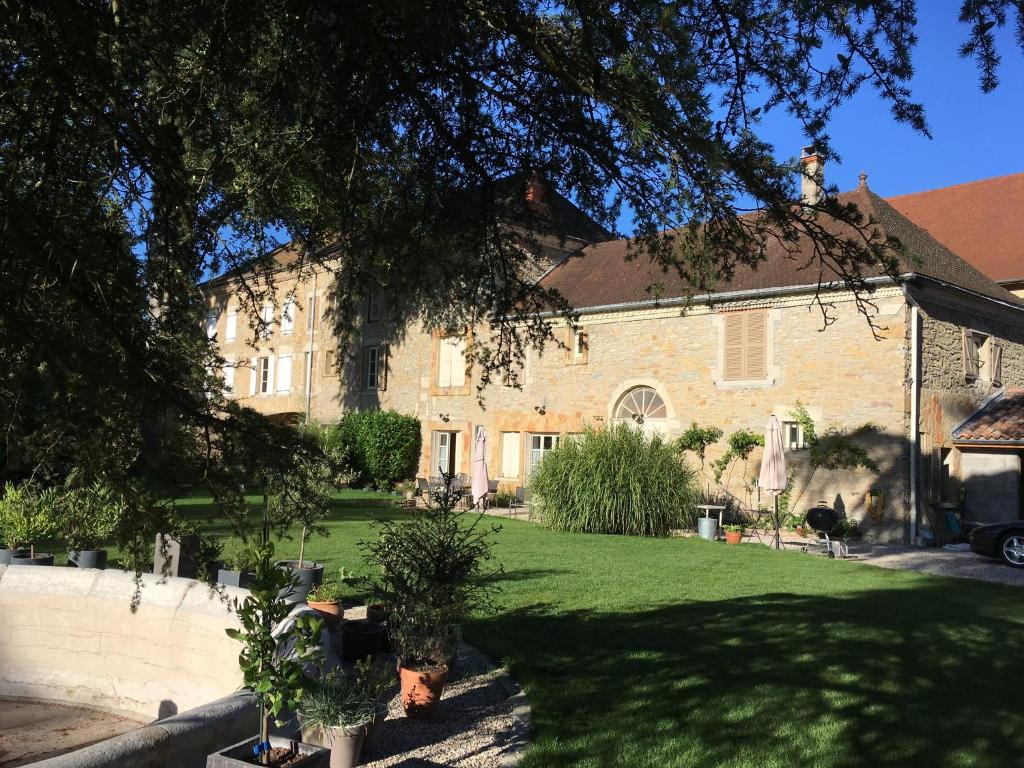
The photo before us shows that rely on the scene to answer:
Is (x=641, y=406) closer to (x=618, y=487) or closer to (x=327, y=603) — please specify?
(x=618, y=487)

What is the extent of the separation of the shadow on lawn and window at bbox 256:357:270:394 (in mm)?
23076

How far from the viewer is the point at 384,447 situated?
22984 mm

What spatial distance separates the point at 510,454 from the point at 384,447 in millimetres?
4128

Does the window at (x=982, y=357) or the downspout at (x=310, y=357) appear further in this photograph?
the downspout at (x=310, y=357)

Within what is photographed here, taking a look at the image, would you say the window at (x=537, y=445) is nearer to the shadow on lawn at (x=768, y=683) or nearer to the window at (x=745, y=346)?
the window at (x=745, y=346)

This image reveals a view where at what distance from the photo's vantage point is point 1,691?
5.75 metres

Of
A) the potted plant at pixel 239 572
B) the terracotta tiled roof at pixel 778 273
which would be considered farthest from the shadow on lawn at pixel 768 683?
the terracotta tiled roof at pixel 778 273

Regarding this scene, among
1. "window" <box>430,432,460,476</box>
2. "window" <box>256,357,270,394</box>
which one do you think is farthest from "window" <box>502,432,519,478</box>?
"window" <box>256,357,270,394</box>

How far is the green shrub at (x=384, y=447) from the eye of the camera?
75.3 feet

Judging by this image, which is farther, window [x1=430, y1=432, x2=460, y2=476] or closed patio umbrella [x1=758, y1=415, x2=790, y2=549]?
window [x1=430, y1=432, x2=460, y2=476]

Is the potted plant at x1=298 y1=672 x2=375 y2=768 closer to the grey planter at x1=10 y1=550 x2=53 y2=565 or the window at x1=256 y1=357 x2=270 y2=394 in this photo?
the grey planter at x1=10 y1=550 x2=53 y2=565

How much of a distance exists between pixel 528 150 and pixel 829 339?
11.5 meters

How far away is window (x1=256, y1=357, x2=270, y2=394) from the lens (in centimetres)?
2894

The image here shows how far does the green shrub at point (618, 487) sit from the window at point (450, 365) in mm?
7191
